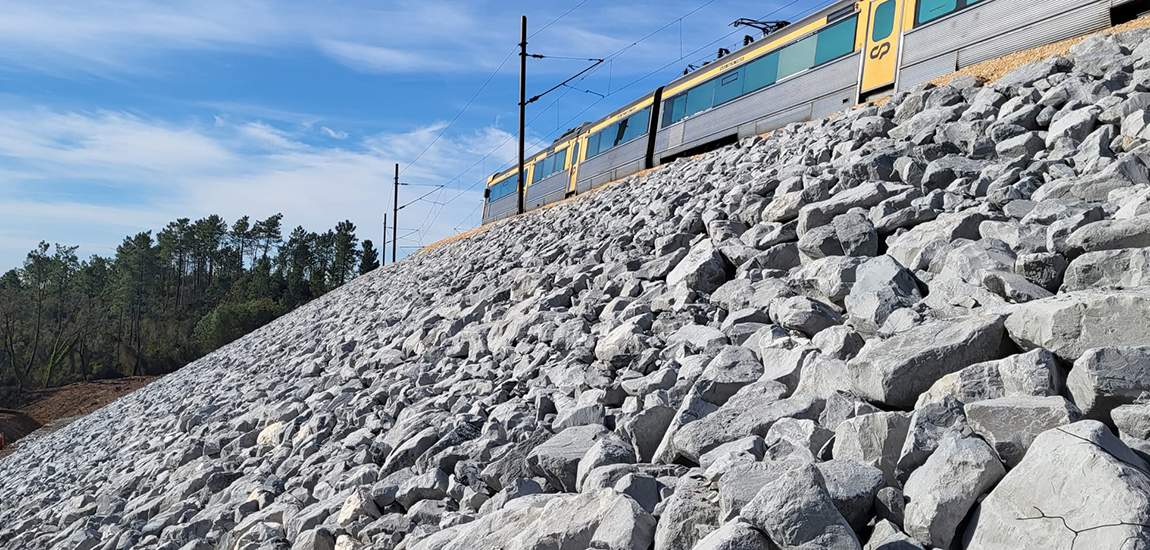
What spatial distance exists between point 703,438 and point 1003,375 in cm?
129

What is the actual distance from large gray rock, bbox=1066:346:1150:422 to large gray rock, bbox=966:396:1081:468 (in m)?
0.15

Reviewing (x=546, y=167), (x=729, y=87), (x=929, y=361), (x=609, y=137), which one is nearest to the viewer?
(x=929, y=361)

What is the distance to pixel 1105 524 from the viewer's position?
6.88ft

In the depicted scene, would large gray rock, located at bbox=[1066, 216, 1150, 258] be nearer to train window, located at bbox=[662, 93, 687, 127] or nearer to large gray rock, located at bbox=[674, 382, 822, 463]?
large gray rock, located at bbox=[674, 382, 822, 463]

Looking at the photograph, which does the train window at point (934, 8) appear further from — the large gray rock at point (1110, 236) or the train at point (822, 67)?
the large gray rock at point (1110, 236)

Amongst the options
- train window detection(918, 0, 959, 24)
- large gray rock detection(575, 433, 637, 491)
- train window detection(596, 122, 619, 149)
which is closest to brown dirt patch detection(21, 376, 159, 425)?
train window detection(596, 122, 619, 149)

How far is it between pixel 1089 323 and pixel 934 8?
32.2 ft

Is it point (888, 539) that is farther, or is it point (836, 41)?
point (836, 41)

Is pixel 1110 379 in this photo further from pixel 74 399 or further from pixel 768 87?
pixel 74 399

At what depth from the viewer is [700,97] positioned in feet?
54.6

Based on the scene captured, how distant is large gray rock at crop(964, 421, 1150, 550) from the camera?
6.86ft

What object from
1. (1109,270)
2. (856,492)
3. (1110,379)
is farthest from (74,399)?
(1110,379)

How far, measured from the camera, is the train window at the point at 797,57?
44.3 feet

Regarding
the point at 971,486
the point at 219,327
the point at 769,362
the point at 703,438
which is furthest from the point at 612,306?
the point at 219,327
